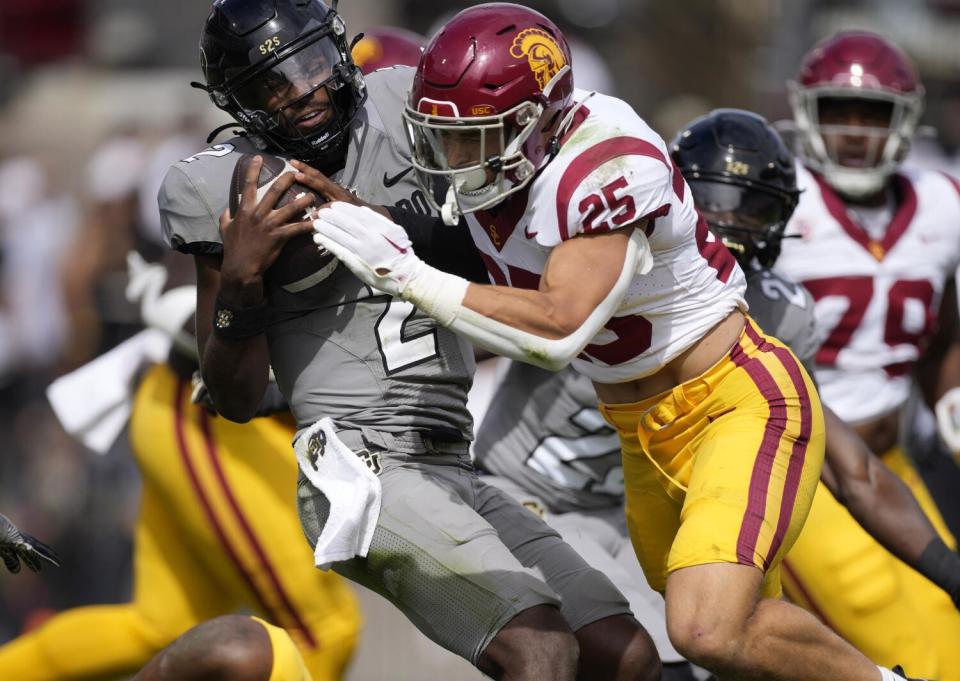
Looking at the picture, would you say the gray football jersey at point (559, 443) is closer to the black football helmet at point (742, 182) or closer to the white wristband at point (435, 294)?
the black football helmet at point (742, 182)

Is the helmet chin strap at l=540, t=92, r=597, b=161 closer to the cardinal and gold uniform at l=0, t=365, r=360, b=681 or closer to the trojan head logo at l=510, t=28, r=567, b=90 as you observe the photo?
the trojan head logo at l=510, t=28, r=567, b=90

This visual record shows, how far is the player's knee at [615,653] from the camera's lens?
11.8 ft

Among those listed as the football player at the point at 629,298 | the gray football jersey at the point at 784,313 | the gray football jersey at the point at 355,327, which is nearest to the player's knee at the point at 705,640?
the football player at the point at 629,298

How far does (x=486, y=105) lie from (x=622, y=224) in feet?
1.25

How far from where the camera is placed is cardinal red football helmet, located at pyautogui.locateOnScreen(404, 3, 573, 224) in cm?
340

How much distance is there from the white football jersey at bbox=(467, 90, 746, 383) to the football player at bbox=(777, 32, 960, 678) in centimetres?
152

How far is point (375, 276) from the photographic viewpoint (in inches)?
129

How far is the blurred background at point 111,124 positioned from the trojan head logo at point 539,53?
334 cm

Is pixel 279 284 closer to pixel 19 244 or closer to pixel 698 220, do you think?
pixel 698 220

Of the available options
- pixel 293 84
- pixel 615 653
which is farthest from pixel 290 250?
pixel 615 653

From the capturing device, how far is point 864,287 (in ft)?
17.1

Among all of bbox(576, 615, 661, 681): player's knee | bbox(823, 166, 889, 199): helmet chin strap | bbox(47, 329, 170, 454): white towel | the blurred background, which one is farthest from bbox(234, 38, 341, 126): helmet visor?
the blurred background

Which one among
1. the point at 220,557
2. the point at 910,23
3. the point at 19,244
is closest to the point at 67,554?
the point at 19,244

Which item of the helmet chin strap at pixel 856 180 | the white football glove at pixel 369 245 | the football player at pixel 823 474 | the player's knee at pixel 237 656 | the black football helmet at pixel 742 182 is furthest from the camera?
the helmet chin strap at pixel 856 180
